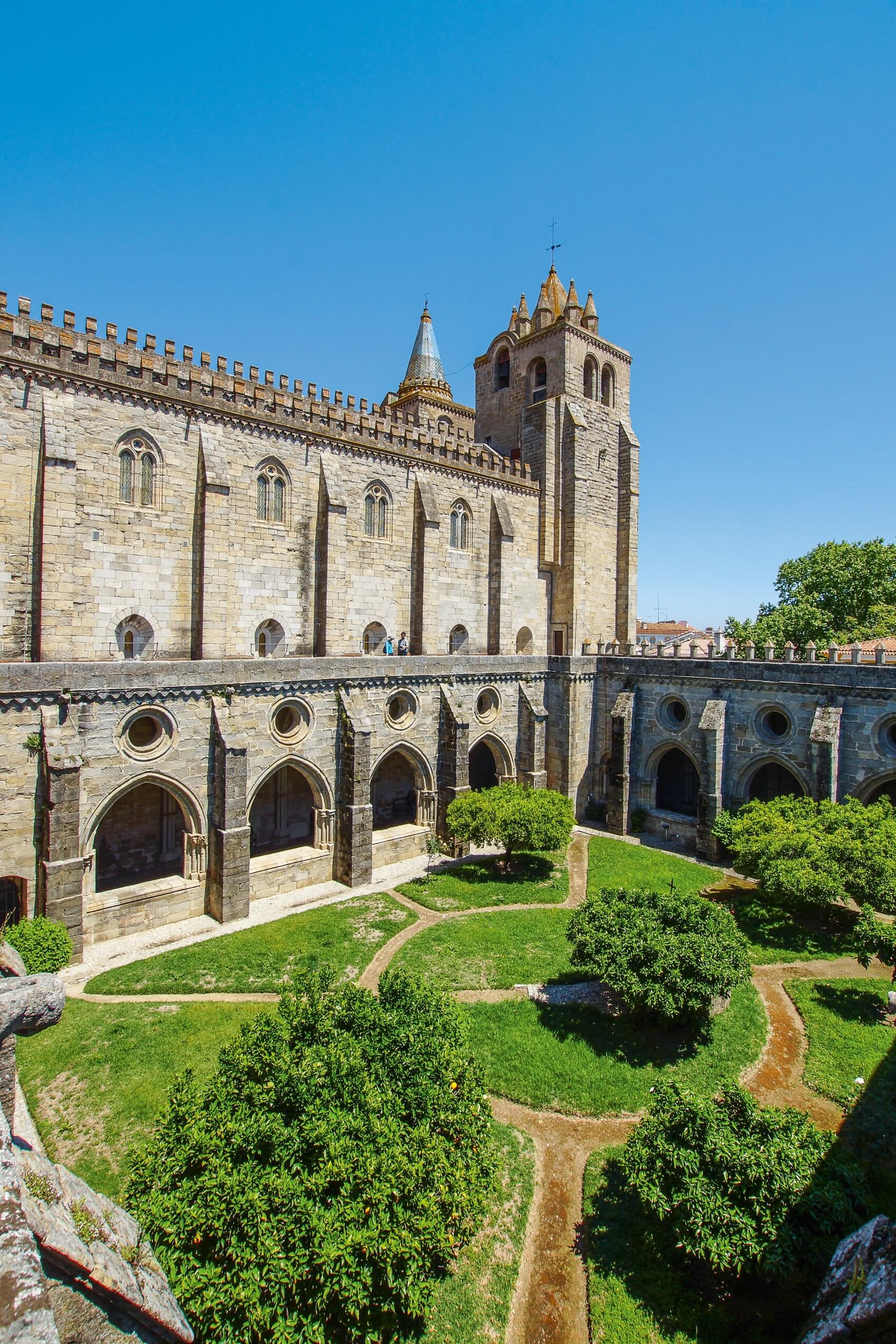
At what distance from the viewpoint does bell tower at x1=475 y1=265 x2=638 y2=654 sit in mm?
35656

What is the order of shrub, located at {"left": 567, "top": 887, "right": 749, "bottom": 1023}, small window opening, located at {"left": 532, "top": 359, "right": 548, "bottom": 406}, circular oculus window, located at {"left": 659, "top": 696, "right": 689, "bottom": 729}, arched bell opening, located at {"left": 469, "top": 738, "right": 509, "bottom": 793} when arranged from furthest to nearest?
small window opening, located at {"left": 532, "top": 359, "right": 548, "bottom": 406} < arched bell opening, located at {"left": 469, "top": 738, "right": 509, "bottom": 793} < circular oculus window, located at {"left": 659, "top": 696, "right": 689, "bottom": 729} < shrub, located at {"left": 567, "top": 887, "right": 749, "bottom": 1023}

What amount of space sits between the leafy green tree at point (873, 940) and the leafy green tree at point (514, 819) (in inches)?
370

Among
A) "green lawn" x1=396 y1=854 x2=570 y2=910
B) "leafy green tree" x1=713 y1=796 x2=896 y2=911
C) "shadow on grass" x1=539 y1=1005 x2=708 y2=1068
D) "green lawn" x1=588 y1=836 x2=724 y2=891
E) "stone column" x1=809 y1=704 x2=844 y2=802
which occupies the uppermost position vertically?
"stone column" x1=809 y1=704 x2=844 y2=802

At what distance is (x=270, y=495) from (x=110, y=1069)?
67.3 feet

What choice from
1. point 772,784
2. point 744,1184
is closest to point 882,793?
point 772,784

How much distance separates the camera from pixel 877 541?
40594 millimetres

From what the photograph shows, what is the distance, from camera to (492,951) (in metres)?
18.5

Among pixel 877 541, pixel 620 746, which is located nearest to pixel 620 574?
pixel 620 746

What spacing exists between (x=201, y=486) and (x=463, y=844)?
667 inches

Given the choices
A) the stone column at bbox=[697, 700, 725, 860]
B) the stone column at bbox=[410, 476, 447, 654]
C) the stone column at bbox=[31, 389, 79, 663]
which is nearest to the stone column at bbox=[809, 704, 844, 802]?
the stone column at bbox=[697, 700, 725, 860]

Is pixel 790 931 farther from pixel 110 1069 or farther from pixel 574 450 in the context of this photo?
pixel 574 450

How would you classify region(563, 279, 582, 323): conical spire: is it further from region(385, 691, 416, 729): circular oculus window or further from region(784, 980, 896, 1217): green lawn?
region(784, 980, 896, 1217): green lawn

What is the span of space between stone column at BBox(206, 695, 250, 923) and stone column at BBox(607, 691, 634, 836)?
16.3m

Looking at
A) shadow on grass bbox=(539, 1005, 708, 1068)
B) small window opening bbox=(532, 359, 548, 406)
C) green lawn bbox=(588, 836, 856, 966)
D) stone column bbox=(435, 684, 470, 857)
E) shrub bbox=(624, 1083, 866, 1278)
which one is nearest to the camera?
shrub bbox=(624, 1083, 866, 1278)
